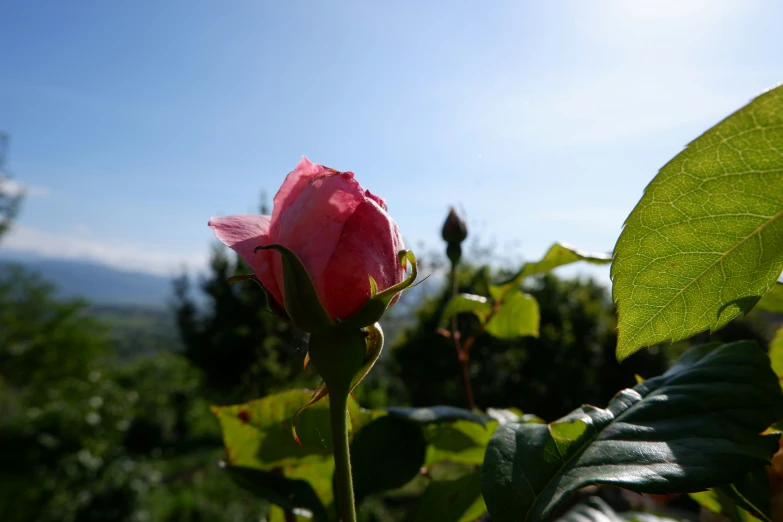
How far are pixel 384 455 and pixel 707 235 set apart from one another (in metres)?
0.29

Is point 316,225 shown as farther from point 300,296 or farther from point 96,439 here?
point 96,439

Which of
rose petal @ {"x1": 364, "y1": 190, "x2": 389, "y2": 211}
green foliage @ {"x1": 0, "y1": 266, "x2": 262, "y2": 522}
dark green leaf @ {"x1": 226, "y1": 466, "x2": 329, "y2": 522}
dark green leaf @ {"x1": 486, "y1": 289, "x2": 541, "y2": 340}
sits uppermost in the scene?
rose petal @ {"x1": 364, "y1": 190, "x2": 389, "y2": 211}

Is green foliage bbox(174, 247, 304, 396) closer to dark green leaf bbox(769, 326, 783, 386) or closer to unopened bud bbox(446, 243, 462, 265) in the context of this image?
unopened bud bbox(446, 243, 462, 265)

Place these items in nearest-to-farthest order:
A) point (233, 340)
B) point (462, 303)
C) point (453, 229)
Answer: point (462, 303)
point (453, 229)
point (233, 340)

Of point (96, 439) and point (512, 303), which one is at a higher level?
point (512, 303)

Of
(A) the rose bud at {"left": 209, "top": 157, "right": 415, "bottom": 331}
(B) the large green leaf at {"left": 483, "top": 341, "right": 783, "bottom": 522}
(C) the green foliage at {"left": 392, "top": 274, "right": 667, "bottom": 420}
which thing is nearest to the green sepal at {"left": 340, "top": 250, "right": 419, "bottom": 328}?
(A) the rose bud at {"left": 209, "top": 157, "right": 415, "bottom": 331}

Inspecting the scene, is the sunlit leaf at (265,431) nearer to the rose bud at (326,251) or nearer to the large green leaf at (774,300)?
the rose bud at (326,251)

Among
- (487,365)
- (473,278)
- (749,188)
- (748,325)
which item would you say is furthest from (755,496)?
(748,325)

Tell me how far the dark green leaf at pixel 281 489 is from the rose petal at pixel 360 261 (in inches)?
7.4

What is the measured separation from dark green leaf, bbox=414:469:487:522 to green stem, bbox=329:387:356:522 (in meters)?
0.13

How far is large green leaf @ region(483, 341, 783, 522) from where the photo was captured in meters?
0.25

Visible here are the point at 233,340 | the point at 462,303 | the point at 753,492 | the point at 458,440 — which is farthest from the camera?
the point at 233,340

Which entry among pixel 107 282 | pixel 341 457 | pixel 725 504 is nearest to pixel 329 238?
pixel 341 457

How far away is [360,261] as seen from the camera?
25 cm
